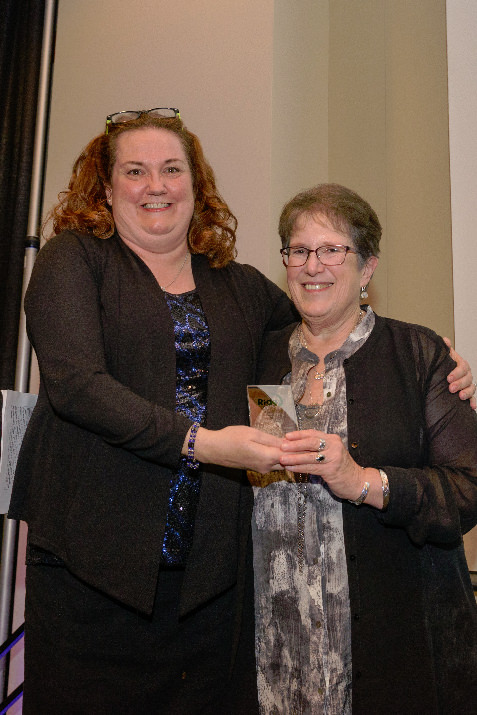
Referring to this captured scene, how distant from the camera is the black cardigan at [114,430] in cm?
142

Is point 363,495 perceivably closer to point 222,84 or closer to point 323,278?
point 323,278

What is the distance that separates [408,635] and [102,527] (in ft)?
2.40

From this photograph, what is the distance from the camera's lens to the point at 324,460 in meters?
1.42

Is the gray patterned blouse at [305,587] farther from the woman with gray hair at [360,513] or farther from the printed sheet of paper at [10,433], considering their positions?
the printed sheet of paper at [10,433]

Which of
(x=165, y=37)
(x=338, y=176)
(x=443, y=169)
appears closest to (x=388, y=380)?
(x=443, y=169)

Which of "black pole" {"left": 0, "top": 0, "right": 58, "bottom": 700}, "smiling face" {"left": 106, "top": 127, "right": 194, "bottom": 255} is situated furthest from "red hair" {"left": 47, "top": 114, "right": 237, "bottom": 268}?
"black pole" {"left": 0, "top": 0, "right": 58, "bottom": 700}

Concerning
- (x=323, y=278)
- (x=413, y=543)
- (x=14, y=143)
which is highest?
(x=14, y=143)

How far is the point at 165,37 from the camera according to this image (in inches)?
112

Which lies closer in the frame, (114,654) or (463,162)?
(114,654)

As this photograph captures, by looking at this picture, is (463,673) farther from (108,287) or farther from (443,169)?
(443,169)

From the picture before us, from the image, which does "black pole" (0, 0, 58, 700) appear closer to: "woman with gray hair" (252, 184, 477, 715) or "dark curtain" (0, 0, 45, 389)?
"dark curtain" (0, 0, 45, 389)

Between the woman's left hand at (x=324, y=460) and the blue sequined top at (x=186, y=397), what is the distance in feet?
0.92

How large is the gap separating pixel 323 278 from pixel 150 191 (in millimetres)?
497

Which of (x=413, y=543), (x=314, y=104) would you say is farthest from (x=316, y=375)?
(x=314, y=104)
